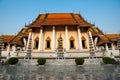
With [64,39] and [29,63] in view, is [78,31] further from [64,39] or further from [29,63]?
[29,63]

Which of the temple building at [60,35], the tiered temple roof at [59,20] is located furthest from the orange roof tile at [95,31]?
the tiered temple roof at [59,20]

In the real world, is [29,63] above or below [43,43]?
below

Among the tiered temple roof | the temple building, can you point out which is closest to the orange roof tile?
the temple building

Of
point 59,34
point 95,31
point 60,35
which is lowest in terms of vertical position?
point 60,35

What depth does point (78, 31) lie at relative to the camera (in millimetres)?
33844

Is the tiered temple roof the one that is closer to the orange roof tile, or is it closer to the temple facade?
the temple facade

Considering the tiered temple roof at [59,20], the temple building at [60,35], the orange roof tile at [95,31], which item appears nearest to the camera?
the temple building at [60,35]

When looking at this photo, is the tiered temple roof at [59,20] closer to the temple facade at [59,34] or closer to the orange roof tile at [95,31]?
the temple facade at [59,34]

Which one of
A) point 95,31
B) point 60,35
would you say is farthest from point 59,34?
point 95,31

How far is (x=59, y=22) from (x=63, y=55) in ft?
30.0

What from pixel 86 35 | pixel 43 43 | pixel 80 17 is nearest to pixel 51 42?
pixel 43 43

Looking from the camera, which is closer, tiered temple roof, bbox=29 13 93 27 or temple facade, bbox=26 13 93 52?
temple facade, bbox=26 13 93 52

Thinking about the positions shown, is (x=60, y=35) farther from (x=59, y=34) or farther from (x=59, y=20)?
(x=59, y=20)

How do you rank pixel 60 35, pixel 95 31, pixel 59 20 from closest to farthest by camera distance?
pixel 60 35, pixel 59 20, pixel 95 31
